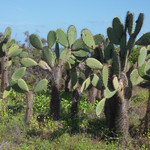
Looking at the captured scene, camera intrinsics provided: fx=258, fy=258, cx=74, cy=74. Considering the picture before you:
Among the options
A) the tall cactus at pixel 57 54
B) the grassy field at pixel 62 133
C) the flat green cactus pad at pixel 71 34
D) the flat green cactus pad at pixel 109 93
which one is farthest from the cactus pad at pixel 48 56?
the flat green cactus pad at pixel 109 93

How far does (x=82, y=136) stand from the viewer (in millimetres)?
5059

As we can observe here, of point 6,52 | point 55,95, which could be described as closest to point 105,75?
point 55,95

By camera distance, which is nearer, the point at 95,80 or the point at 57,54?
the point at 95,80

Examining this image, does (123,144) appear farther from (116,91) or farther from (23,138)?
(23,138)

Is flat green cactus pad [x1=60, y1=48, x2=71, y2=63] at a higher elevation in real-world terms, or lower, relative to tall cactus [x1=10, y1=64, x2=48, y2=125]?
higher

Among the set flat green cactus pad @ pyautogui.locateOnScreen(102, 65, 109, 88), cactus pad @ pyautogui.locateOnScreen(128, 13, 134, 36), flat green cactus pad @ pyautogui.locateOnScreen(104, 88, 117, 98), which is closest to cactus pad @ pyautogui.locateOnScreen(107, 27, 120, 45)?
cactus pad @ pyautogui.locateOnScreen(128, 13, 134, 36)

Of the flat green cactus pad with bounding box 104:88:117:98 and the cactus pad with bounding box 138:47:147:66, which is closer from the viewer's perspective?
the flat green cactus pad with bounding box 104:88:117:98

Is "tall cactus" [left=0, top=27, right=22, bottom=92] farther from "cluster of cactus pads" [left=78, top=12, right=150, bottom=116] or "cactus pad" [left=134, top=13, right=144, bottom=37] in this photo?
"cactus pad" [left=134, top=13, right=144, bottom=37]

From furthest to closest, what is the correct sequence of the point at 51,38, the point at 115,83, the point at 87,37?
the point at 51,38 < the point at 87,37 < the point at 115,83

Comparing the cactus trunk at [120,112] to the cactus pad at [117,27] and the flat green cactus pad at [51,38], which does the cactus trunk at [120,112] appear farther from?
the flat green cactus pad at [51,38]

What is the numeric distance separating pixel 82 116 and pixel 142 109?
207cm

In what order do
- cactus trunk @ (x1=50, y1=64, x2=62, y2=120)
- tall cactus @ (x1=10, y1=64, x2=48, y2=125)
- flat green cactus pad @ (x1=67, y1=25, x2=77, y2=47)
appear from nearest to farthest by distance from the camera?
tall cactus @ (x1=10, y1=64, x2=48, y2=125) < cactus trunk @ (x1=50, y1=64, x2=62, y2=120) < flat green cactus pad @ (x1=67, y1=25, x2=77, y2=47)

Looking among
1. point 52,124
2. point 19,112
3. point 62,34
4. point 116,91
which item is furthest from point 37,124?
point 62,34

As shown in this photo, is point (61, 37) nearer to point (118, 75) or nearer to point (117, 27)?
point (117, 27)
